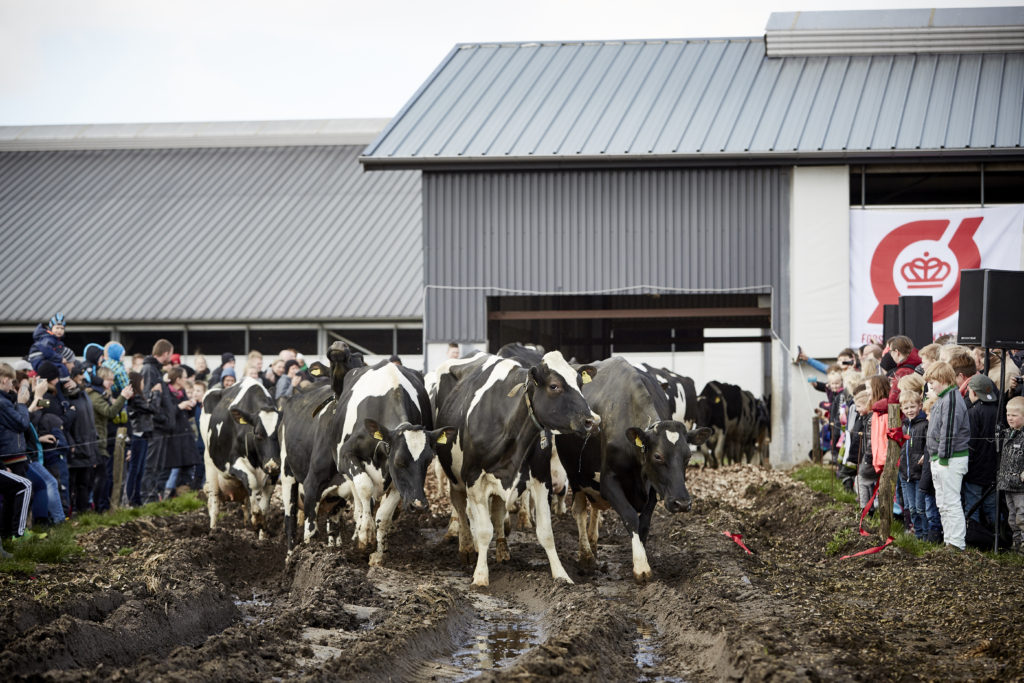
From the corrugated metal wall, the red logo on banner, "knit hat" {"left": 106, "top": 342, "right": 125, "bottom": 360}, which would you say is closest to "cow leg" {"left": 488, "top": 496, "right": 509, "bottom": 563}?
"knit hat" {"left": 106, "top": 342, "right": 125, "bottom": 360}

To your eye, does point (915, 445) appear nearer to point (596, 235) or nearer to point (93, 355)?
point (93, 355)

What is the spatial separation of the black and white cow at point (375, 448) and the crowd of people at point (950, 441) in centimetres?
455

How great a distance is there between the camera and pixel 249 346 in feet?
101

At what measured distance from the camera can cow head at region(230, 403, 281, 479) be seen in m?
14.0

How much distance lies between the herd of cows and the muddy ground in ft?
1.62

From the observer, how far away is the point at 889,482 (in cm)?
1141

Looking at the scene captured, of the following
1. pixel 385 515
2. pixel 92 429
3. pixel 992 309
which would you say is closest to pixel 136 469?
pixel 92 429

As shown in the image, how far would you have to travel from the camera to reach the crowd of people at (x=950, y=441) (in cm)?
1043

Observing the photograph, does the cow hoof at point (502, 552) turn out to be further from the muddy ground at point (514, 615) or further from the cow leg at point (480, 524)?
the cow leg at point (480, 524)

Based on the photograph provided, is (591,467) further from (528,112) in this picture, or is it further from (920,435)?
(528,112)

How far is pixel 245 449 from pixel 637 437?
5823 mm

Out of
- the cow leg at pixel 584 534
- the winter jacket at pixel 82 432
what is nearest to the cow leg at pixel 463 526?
the cow leg at pixel 584 534

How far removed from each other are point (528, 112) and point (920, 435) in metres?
13.9

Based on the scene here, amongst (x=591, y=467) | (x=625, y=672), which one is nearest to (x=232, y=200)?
(x=591, y=467)
